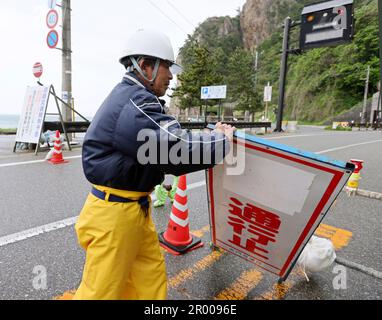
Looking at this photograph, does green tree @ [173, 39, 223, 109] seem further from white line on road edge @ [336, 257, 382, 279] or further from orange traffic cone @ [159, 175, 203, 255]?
white line on road edge @ [336, 257, 382, 279]

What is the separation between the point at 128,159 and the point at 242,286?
5.18 feet

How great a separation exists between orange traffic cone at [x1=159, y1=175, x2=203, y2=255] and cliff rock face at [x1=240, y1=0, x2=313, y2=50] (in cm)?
8784

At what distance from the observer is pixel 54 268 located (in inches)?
96.4

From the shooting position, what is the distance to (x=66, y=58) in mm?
10148

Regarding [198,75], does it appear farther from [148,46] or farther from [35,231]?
[148,46]

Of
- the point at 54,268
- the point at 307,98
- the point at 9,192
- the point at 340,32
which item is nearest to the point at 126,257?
the point at 54,268

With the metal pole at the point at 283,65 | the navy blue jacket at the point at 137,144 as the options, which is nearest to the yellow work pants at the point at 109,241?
the navy blue jacket at the point at 137,144

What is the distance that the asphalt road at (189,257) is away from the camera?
7.37 ft

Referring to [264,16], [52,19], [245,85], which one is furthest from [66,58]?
[264,16]

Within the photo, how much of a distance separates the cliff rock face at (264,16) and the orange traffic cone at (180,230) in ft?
288

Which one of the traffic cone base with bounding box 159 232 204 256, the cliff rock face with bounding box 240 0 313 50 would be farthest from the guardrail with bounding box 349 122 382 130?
the cliff rock face with bounding box 240 0 313 50

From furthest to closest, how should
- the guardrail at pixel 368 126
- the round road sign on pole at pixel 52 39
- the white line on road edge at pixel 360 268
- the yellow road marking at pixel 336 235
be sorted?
the guardrail at pixel 368 126
the round road sign on pole at pixel 52 39
the yellow road marking at pixel 336 235
the white line on road edge at pixel 360 268

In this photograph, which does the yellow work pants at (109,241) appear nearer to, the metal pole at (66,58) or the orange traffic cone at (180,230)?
the orange traffic cone at (180,230)

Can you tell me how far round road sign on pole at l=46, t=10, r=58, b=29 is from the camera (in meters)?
9.23
